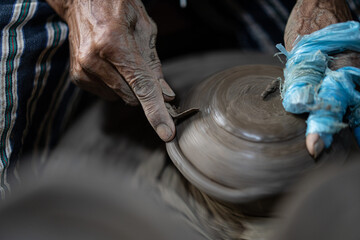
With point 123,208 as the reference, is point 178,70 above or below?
below

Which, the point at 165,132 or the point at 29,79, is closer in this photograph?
the point at 165,132

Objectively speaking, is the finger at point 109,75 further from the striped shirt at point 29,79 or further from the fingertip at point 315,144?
the fingertip at point 315,144

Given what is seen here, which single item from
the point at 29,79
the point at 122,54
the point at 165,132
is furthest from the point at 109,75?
the point at 29,79

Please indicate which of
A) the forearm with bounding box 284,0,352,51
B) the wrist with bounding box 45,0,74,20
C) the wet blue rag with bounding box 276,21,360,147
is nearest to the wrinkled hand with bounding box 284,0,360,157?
the forearm with bounding box 284,0,352,51

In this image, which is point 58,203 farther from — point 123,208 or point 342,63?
point 342,63

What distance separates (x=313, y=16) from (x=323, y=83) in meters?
0.37

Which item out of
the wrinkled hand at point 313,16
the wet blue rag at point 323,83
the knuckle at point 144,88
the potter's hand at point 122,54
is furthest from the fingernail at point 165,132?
the wrinkled hand at point 313,16

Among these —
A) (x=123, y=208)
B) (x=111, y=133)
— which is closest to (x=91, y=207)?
(x=123, y=208)

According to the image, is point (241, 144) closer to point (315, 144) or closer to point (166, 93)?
point (315, 144)

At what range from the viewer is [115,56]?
99 centimetres

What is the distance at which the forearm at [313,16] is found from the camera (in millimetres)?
1077

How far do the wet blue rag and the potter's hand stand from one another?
0.36 meters

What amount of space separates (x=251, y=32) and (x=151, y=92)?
1.00 m

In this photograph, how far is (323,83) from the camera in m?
0.85
